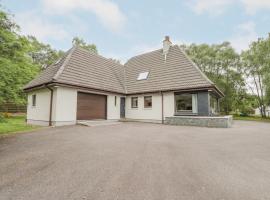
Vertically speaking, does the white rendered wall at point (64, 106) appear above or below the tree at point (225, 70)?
below

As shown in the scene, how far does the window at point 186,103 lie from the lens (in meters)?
13.2

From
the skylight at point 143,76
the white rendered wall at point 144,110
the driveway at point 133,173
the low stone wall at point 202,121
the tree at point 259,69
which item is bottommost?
the driveway at point 133,173

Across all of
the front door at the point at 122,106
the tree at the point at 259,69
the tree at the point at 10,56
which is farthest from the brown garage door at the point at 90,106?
the tree at the point at 259,69

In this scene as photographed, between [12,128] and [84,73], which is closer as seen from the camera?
[12,128]

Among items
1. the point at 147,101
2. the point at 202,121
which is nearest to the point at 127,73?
the point at 147,101

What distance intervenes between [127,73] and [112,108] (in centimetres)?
583

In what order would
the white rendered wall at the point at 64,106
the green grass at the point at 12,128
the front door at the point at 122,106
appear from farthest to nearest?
1. the front door at the point at 122,106
2. the white rendered wall at the point at 64,106
3. the green grass at the point at 12,128

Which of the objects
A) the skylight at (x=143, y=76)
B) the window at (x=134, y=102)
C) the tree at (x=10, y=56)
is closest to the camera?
the tree at (x=10, y=56)

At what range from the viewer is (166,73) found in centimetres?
1547

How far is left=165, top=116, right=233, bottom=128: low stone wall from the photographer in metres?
10.9

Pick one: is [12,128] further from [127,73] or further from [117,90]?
[127,73]

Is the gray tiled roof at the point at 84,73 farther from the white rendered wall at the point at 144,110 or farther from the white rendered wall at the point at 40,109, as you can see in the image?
the white rendered wall at the point at 144,110

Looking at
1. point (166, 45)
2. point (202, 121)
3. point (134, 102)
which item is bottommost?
point (202, 121)

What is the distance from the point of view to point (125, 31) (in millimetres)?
20234
